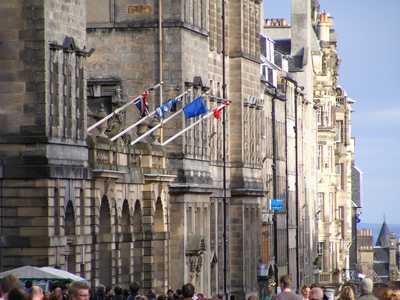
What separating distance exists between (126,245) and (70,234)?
9.99 metres

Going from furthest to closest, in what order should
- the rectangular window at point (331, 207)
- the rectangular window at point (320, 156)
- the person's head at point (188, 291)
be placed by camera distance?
1. the rectangular window at point (331, 207)
2. the rectangular window at point (320, 156)
3. the person's head at point (188, 291)

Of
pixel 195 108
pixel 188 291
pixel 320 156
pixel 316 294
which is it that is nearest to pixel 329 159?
pixel 320 156

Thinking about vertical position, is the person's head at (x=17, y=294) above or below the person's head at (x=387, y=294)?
above

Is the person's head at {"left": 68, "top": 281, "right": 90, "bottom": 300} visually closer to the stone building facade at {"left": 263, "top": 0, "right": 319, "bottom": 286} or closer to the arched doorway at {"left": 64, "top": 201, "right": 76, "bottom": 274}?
the arched doorway at {"left": 64, "top": 201, "right": 76, "bottom": 274}

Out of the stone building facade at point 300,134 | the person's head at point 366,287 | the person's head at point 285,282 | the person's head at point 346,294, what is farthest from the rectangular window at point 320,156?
the person's head at point 346,294

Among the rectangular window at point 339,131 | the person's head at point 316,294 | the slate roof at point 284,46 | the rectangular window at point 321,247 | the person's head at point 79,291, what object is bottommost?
the rectangular window at point 321,247

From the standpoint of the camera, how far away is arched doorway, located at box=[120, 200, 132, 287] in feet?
231

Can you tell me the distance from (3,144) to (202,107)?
18506 millimetres

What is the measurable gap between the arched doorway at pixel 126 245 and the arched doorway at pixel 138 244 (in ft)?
5.46

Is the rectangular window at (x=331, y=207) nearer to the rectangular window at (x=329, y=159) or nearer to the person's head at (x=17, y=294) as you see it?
the rectangular window at (x=329, y=159)

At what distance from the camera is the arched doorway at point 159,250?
2970 inches

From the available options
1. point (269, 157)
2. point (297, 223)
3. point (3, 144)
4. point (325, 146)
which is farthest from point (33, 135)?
point (325, 146)

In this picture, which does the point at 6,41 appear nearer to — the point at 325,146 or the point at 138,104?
the point at 138,104

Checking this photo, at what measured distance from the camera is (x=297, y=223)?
123312 mm
